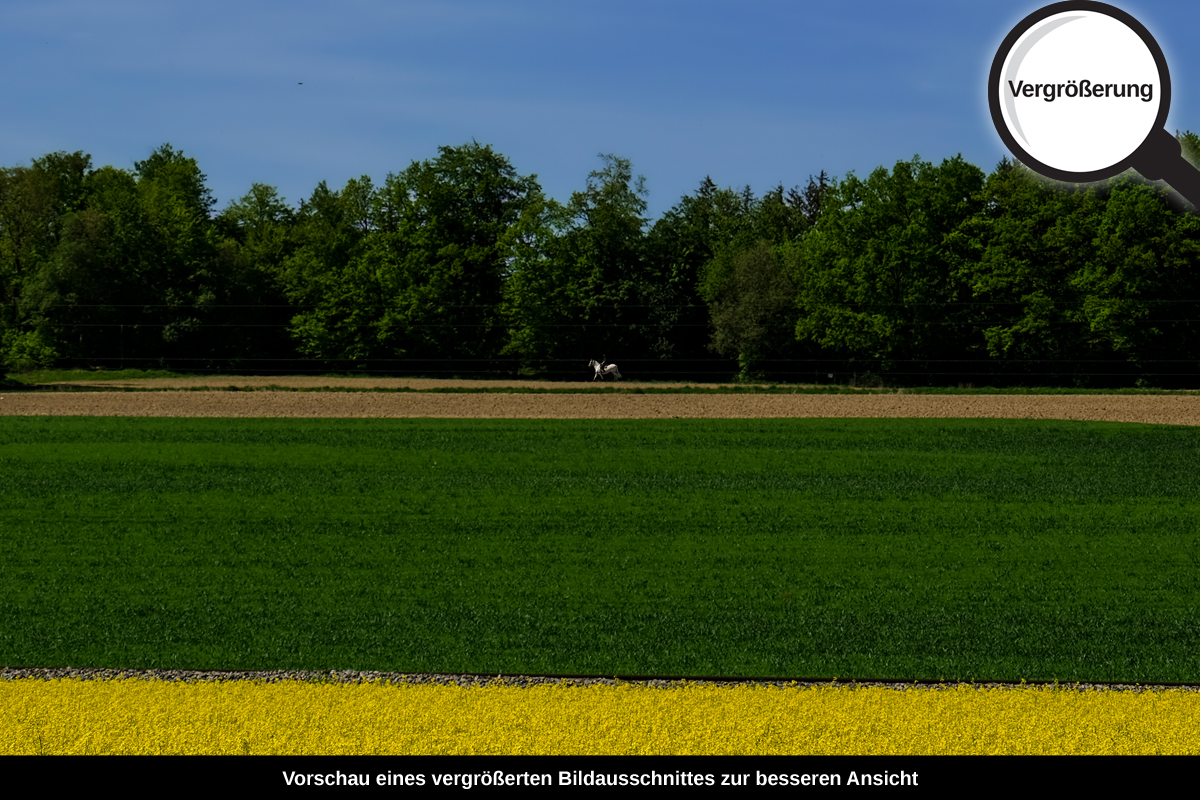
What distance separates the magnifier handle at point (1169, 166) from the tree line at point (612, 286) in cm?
4340

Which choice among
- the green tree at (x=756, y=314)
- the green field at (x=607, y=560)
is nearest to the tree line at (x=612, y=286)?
the green tree at (x=756, y=314)

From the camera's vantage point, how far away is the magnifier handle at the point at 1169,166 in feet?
8.03

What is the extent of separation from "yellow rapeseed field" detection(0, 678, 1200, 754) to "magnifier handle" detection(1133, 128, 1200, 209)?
173 inches

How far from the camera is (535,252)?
5750cm

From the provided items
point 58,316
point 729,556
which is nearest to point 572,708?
point 729,556

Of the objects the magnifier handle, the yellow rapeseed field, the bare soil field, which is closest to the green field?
the yellow rapeseed field

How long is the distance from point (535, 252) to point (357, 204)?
693 inches

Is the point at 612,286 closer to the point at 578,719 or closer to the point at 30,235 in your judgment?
the point at 30,235

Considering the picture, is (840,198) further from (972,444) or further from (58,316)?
(58,316)

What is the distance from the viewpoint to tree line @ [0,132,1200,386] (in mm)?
46938

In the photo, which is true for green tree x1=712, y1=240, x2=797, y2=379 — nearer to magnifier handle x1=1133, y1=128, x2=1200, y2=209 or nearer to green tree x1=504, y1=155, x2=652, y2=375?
green tree x1=504, y1=155, x2=652, y2=375

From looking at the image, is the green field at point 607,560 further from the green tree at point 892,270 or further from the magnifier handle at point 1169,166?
the green tree at point 892,270

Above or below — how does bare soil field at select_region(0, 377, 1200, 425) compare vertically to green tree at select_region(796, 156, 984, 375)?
below

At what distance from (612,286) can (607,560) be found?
4623cm
